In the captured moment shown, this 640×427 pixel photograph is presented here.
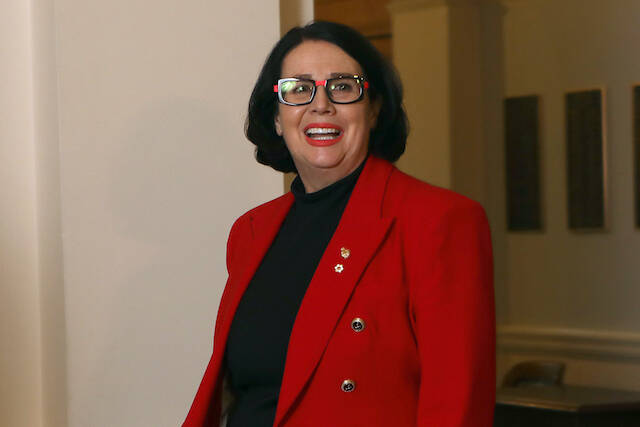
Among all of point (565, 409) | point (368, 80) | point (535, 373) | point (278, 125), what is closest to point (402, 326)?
point (368, 80)

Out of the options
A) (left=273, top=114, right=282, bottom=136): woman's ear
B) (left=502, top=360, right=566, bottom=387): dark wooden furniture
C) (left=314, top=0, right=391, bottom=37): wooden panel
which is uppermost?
(left=314, top=0, right=391, bottom=37): wooden panel

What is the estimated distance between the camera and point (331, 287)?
181 centimetres

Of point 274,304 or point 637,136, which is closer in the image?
point 274,304

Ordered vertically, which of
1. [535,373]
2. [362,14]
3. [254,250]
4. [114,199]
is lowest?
[535,373]

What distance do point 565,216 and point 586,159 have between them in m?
0.44

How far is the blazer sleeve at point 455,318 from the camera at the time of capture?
5.41ft

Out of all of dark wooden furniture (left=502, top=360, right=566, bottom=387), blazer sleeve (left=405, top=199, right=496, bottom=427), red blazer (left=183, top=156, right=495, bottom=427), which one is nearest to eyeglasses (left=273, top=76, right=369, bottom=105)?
red blazer (left=183, top=156, right=495, bottom=427)

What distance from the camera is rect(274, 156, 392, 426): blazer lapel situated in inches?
69.4

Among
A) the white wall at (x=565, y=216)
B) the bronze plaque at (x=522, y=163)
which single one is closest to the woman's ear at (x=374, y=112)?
the white wall at (x=565, y=216)

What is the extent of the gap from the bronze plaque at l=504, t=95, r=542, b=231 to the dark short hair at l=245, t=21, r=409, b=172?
4.30 metres

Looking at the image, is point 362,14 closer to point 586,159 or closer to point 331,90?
point 586,159

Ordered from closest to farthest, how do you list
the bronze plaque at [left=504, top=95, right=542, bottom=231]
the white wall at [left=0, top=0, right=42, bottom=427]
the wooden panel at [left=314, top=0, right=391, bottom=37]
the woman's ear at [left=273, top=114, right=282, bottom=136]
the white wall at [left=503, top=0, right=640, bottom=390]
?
the woman's ear at [left=273, top=114, right=282, bottom=136], the white wall at [left=0, top=0, right=42, bottom=427], the white wall at [left=503, top=0, right=640, bottom=390], the bronze plaque at [left=504, top=95, right=542, bottom=231], the wooden panel at [left=314, top=0, right=391, bottom=37]

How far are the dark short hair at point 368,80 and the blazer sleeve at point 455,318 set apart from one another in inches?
16.1

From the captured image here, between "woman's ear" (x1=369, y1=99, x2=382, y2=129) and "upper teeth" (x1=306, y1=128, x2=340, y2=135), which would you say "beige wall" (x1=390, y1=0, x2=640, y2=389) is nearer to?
"woman's ear" (x1=369, y1=99, x2=382, y2=129)
